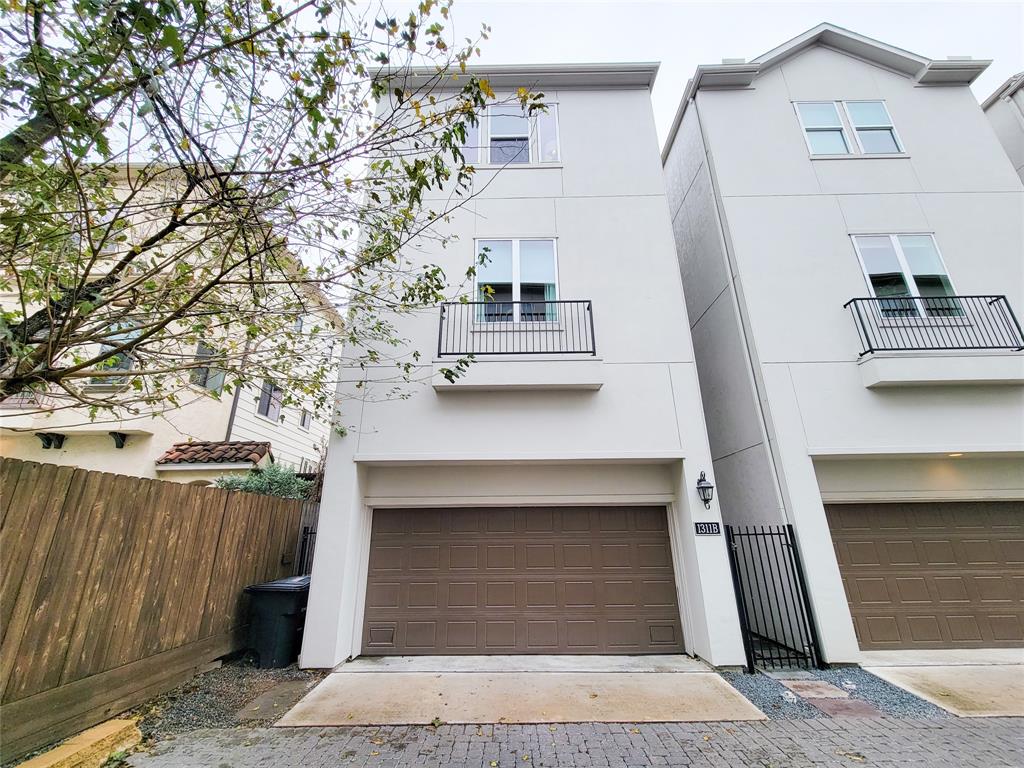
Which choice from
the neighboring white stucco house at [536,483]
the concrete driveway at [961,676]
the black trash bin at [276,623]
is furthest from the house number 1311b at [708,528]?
the black trash bin at [276,623]

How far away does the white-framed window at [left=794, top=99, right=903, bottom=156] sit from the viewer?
7797 millimetres

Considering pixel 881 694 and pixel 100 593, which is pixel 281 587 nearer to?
pixel 100 593

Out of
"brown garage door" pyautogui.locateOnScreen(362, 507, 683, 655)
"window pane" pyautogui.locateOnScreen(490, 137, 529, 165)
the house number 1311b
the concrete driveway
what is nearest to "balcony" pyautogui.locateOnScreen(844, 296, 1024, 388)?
the house number 1311b

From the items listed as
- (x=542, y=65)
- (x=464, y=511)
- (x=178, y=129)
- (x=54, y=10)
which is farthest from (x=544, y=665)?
(x=542, y=65)

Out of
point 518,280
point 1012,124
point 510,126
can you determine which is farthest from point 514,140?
point 1012,124

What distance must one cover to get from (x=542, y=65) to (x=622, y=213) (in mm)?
3600

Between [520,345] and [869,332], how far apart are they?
5.44 meters

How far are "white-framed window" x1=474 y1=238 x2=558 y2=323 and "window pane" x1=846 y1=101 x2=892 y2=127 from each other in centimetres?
663

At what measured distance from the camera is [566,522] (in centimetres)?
637

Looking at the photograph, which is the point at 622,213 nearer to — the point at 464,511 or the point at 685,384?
the point at 685,384

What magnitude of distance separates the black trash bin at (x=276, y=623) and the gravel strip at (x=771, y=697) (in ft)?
18.0

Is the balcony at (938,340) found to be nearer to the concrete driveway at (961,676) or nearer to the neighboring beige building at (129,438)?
the concrete driveway at (961,676)

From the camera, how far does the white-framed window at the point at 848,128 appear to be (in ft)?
25.6

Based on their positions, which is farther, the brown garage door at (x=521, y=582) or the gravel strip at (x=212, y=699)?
Result: the brown garage door at (x=521, y=582)
